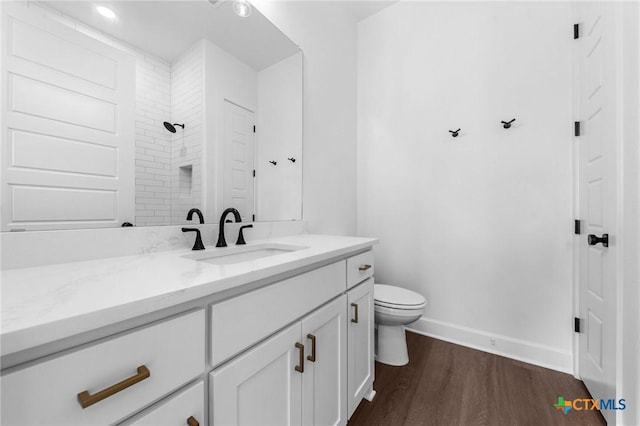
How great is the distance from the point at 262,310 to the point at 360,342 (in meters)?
0.76

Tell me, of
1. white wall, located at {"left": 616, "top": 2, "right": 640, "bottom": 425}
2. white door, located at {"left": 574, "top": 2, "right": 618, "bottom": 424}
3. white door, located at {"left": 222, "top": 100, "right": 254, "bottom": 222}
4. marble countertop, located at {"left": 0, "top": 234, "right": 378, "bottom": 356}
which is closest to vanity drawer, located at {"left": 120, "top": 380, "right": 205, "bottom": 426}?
marble countertop, located at {"left": 0, "top": 234, "right": 378, "bottom": 356}

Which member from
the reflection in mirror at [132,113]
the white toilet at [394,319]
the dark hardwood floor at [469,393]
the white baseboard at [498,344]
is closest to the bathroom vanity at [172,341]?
the reflection in mirror at [132,113]

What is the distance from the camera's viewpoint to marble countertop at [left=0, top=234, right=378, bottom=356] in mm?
376

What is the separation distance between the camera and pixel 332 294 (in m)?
1.07

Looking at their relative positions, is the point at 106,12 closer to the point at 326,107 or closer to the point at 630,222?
the point at 326,107

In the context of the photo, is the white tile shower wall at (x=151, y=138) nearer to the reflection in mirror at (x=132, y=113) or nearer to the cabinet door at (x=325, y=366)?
the reflection in mirror at (x=132, y=113)

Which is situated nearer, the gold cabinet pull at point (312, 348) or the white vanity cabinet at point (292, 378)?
the white vanity cabinet at point (292, 378)

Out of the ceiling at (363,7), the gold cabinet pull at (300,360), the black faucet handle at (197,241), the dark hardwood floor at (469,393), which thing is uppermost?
the ceiling at (363,7)

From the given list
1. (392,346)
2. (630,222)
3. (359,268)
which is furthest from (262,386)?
(630,222)

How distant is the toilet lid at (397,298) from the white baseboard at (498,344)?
0.54 metres

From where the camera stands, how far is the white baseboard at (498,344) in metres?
1.67

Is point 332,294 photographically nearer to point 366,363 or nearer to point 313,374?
point 313,374

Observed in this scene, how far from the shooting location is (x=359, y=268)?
129 cm

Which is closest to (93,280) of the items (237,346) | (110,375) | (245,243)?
(110,375)
